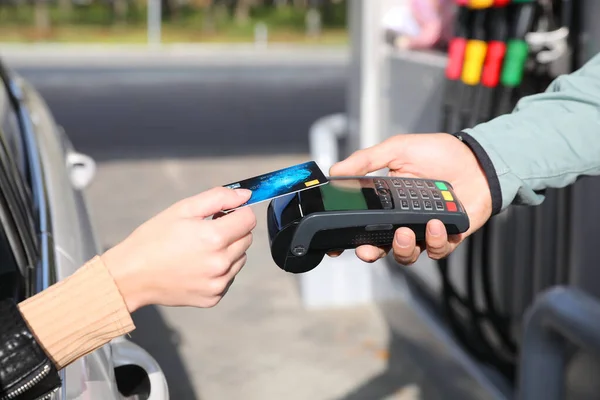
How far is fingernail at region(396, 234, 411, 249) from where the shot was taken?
1616 millimetres

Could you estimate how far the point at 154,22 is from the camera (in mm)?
35406

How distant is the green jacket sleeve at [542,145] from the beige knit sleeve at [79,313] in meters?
0.83

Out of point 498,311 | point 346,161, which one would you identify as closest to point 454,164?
point 346,161

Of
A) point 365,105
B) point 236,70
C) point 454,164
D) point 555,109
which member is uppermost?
point 555,109

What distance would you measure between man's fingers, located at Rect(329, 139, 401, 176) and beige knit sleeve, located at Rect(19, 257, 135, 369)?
69 cm

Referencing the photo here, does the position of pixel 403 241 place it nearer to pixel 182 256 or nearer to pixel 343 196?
pixel 343 196

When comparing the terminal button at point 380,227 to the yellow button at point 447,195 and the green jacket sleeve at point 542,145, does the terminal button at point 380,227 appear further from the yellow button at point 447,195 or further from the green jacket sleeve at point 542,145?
the green jacket sleeve at point 542,145

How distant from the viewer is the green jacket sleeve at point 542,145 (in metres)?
1.78

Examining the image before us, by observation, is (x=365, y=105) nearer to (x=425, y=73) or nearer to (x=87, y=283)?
(x=425, y=73)

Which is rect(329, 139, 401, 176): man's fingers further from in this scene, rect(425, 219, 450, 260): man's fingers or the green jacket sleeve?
rect(425, 219, 450, 260): man's fingers

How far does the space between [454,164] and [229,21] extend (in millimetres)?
37917

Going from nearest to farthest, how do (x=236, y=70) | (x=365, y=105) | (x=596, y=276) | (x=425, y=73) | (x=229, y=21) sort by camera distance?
1. (x=596, y=276)
2. (x=425, y=73)
3. (x=365, y=105)
4. (x=236, y=70)
5. (x=229, y=21)

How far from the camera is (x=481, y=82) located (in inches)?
123

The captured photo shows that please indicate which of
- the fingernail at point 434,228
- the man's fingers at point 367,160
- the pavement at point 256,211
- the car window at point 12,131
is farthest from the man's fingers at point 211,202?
the pavement at point 256,211
